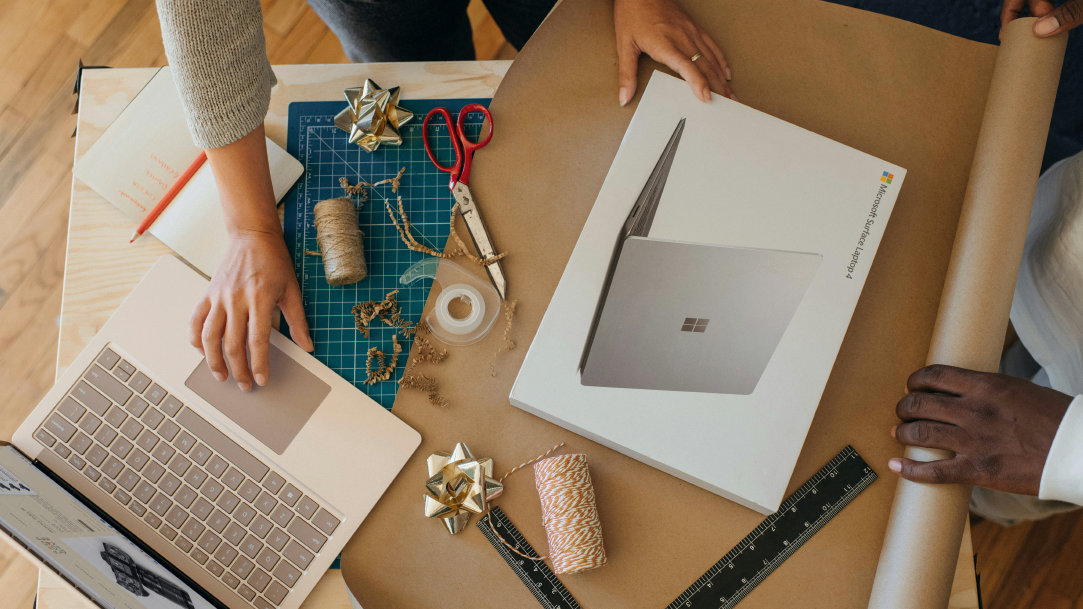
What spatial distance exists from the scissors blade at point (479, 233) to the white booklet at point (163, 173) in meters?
0.23

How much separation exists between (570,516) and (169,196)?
0.64 metres

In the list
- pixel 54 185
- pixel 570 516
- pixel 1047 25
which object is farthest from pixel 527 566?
pixel 54 185

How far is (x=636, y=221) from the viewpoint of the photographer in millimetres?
740

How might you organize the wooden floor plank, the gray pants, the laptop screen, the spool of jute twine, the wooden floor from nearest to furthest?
the laptop screen < the spool of jute twine < the gray pants < the wooden floor < the wooden floor plank

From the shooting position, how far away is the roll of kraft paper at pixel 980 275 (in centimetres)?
67

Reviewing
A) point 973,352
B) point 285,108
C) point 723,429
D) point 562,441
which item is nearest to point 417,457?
point 562,441

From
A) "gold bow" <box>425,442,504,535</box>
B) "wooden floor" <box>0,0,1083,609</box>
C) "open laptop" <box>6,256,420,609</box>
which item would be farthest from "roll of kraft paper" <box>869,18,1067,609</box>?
"wooden floor" <box>0,0,1083,609</box>

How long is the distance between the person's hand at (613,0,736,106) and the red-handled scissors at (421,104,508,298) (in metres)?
0.19

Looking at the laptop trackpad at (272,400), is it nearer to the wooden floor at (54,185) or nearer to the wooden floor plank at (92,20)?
the wooden floor at (54,185)

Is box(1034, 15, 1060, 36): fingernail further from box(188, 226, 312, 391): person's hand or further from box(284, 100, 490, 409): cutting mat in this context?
box(188, 226, 312, 391): person's hand

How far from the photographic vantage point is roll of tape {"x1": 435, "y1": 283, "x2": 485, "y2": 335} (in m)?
0.75

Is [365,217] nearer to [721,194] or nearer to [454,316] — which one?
[454,316]

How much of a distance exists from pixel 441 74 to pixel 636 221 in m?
0.35

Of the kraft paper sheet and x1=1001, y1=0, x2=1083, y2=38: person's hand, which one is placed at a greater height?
x1=1001, y1=0, x2=1083, y2=38: person's hand
